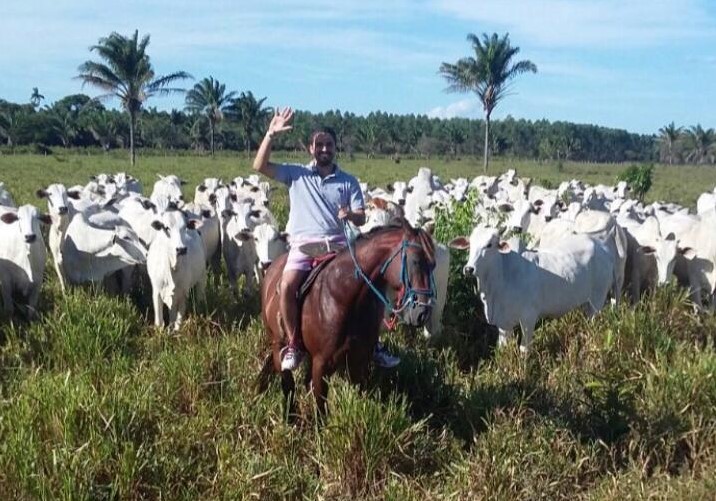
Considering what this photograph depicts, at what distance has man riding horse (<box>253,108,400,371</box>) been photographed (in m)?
6.19

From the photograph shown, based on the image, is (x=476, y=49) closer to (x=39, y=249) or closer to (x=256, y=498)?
(x=39, y=249)

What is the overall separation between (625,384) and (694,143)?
91.3 m

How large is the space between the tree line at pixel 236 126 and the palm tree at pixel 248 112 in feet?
0.27

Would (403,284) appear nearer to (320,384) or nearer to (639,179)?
(320,384)

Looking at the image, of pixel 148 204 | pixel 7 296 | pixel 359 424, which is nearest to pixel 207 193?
pixel 148 204

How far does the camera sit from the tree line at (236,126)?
4672 cm

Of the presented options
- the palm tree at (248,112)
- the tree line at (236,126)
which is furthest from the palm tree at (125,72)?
the palm tree at (248,112)

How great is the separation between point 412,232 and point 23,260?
5928 millimetres

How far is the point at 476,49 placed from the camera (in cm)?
4606

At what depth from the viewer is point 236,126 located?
244 feet

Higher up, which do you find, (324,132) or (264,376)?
(324,132)

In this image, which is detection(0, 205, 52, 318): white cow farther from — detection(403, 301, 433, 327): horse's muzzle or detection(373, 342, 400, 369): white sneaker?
detection(403, 301, 433, 327): horse's muzzle

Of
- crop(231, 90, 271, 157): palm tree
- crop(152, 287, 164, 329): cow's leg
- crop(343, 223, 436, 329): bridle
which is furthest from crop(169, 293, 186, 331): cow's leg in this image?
crop(231, 90, 271, 157): palm tree

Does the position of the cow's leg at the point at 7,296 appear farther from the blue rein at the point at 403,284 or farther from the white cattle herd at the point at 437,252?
the blue rein at the point at 403,284
